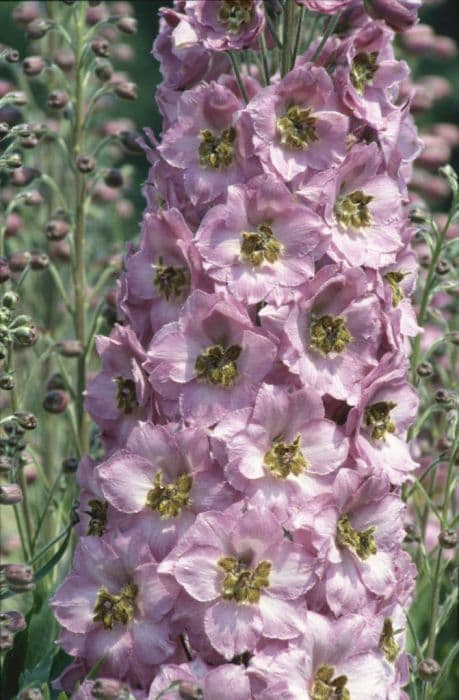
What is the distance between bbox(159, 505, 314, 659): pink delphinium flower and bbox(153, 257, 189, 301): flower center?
1.17 ft

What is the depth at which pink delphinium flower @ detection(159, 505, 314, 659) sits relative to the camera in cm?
182


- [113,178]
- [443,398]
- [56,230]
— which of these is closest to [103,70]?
[113,178]

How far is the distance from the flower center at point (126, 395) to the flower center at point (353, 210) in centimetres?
42

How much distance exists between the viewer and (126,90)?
9.00 ft

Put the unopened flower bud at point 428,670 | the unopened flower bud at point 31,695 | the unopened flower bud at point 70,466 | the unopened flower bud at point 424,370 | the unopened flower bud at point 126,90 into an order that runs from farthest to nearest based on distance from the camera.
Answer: the unopened flower bud at point 126,90 < the unopened flower bud at point 70,466 < the unopened flower bud at point 424,370 < the unopened flower bud at point 428,670 < the unopened flower bud at point 31,695

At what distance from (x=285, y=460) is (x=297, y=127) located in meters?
0.50

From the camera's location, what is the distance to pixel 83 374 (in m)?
2.75

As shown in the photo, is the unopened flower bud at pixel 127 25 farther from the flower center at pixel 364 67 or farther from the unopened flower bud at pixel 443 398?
the unopened flower bud at pixel 443 398

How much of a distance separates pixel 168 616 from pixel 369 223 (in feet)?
2.19

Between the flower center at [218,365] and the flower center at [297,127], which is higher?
the flower center at [297,127]

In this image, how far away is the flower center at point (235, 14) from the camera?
1.97 meters

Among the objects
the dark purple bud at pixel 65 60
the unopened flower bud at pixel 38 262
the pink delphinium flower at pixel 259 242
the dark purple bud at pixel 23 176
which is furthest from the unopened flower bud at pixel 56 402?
the dark purple bud at pixel 65 60

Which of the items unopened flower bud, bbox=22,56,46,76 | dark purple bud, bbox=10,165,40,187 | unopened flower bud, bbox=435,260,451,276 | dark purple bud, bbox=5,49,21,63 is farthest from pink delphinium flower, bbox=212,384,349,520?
unopened flower bud, bbox=22,56,46,76

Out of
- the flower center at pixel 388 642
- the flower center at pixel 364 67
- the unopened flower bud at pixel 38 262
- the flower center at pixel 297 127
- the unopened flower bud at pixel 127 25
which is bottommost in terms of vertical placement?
the flower center at pixel 388 642
